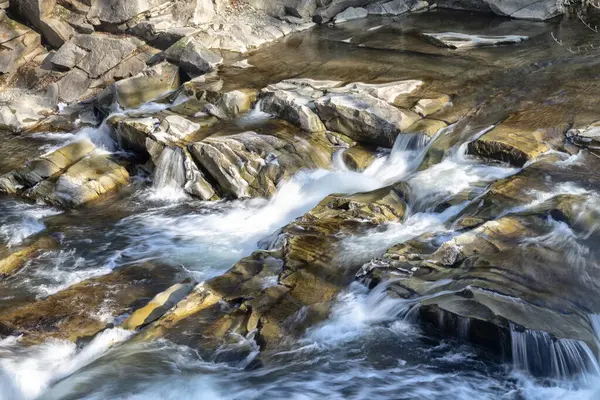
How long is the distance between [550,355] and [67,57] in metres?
13.7

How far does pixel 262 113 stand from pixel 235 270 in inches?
204

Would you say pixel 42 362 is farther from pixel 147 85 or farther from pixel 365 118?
pixel 147 85

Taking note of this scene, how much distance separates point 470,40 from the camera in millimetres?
14617

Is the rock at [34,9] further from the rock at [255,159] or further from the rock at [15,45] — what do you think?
the rock at [255,159]

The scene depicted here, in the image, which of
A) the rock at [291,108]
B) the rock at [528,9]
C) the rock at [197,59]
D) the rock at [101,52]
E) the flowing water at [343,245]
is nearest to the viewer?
the flowing water at [343,245]

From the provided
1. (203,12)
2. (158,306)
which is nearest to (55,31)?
(203,12)

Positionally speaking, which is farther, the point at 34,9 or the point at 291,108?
the point at 34,9

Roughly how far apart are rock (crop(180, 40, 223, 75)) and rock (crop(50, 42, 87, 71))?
272 centimetres

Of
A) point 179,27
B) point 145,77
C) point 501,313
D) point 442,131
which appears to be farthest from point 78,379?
point 179,27

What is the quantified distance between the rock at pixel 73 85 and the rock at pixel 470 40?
Result: 8478 mm

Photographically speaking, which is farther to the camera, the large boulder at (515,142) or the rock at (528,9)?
the rock at (528,9)

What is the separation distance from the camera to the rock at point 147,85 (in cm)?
1403

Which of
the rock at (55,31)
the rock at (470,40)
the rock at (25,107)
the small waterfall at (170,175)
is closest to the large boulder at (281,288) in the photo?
the small waterfall at (170,175)

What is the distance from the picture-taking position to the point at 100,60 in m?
15.7
